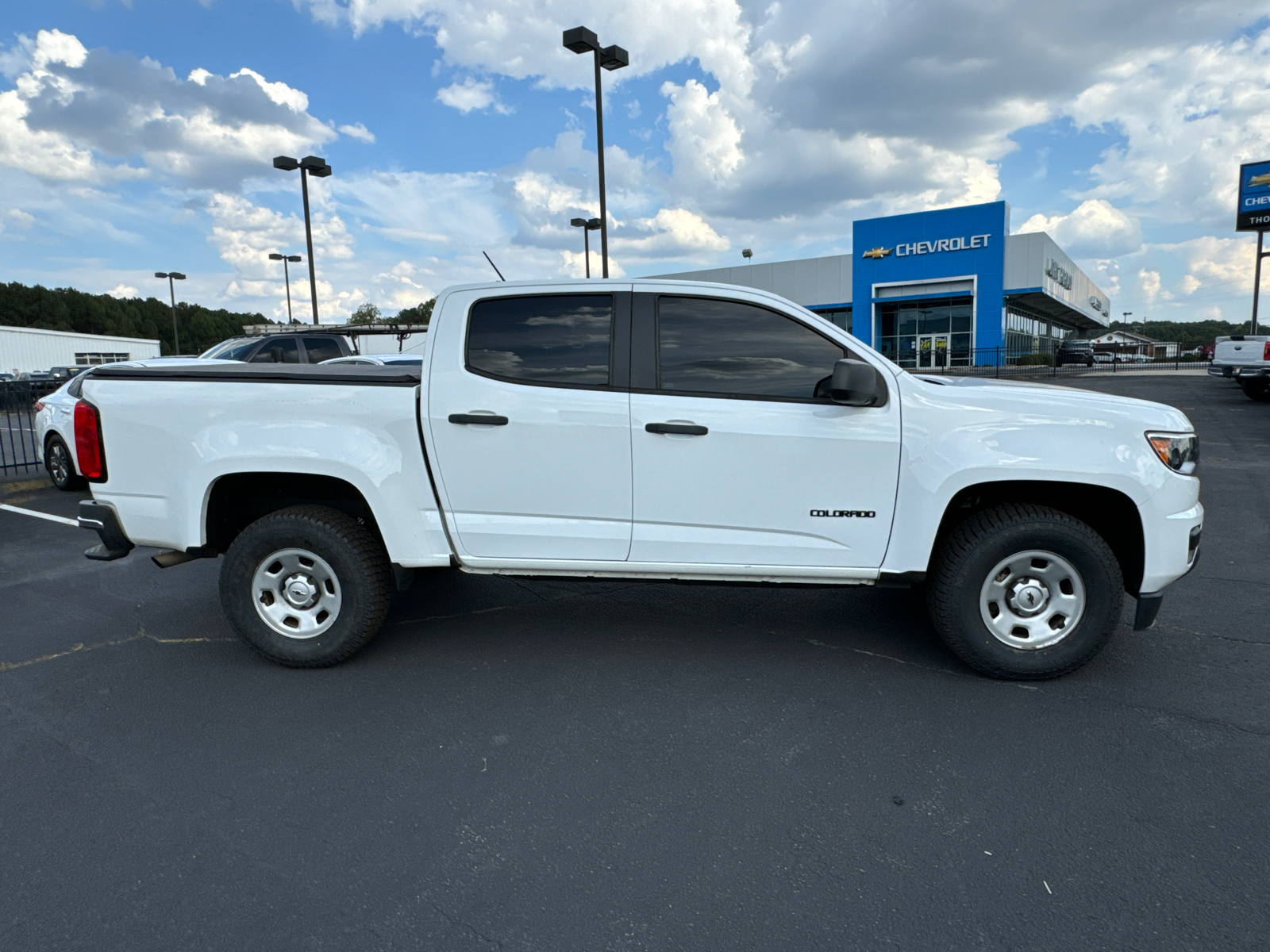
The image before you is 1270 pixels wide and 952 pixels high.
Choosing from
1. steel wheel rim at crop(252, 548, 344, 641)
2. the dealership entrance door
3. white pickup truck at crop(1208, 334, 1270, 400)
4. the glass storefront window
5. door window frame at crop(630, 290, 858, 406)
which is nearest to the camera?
door window frame at crop(630, 290, 858, 406)

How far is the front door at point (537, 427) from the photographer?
398 centimetres

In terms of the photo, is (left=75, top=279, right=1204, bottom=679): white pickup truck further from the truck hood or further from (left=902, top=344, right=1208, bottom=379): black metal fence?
(left=902, top=344, right=1208, bottom=379): black metal fence

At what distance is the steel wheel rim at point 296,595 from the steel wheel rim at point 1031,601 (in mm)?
3280

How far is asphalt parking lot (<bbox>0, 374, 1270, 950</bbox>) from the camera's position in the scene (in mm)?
2383

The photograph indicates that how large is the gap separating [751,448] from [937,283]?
44.6m

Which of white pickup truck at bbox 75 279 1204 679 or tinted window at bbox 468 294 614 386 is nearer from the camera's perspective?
white pickup truck at bbox 75 279 1204 679

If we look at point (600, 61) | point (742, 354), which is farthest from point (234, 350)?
point (742, 354)

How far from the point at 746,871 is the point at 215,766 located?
2.17 m

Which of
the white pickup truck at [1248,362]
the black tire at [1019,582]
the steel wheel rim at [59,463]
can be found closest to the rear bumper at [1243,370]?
the white pickup truck at [1248,362]

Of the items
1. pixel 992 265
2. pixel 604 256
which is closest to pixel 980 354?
pixel 992 265

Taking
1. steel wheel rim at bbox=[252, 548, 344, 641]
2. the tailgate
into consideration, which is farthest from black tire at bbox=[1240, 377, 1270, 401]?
steel wheel rim at bbox=[252, 548, 344, 641]

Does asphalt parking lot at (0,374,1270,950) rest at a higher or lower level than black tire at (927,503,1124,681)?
lower

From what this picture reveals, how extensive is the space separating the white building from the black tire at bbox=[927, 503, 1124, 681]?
69.4 m

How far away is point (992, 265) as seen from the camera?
42.1 m
